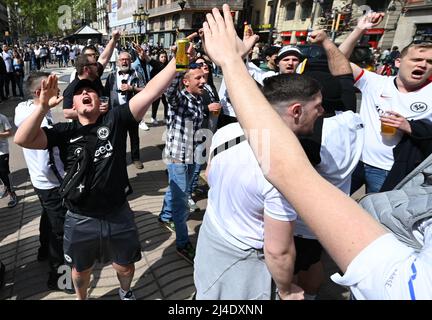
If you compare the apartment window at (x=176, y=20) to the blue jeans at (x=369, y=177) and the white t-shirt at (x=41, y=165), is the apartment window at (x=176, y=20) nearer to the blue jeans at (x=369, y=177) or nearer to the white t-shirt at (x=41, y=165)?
the white t-shirt at (x=41, y=165)

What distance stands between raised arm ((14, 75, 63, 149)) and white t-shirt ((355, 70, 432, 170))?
274 centimetres

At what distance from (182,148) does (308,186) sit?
2694mm

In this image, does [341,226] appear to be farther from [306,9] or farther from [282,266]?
[306,9]

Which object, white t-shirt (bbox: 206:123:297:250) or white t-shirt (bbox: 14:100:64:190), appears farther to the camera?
white t-shirt (bbox: 14:100:64:190)

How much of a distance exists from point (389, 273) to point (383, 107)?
272cm

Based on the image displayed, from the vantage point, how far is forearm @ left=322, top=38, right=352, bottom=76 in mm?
2771

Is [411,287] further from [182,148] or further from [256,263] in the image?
[182,148]

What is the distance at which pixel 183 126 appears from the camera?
3.33m

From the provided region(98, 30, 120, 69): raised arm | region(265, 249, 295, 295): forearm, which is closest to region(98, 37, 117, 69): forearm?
region(98, 30, 120, 69): raised arm

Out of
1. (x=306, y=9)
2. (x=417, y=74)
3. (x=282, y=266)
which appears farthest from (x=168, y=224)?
(x=306, y=9)

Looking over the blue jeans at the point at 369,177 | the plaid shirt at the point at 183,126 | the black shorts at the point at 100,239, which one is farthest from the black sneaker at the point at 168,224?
the blue jeans at the point at 369,177

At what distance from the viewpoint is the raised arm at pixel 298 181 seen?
636 mm

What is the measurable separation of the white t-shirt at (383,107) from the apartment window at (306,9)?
37.5 meters

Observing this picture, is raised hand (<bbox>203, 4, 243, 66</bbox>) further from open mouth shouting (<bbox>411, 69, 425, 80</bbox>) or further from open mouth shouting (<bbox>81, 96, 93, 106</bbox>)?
open mouth shouting (<bbox>411, 69, 425, 80</bbox>)
